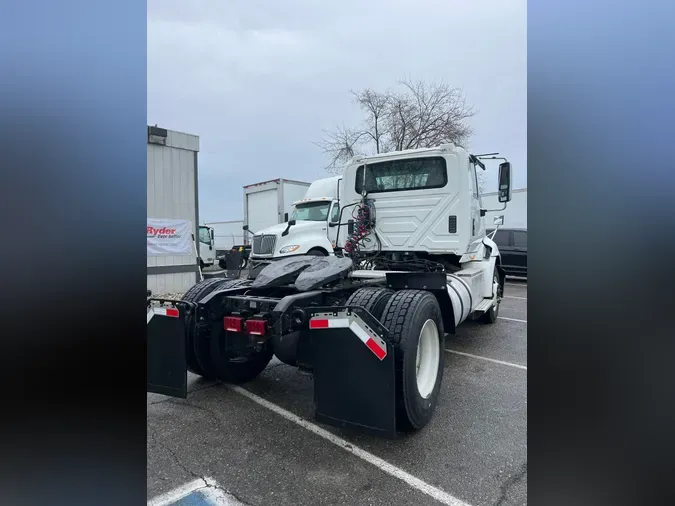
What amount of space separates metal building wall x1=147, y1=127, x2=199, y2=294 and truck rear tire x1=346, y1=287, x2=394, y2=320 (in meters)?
7.45

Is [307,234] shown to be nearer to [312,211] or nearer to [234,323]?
[312,211]

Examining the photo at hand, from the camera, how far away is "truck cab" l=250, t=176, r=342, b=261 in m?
11.2

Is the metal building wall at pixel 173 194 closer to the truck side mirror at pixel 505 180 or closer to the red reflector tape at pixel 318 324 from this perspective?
the truck side mirror at pixel 505 180

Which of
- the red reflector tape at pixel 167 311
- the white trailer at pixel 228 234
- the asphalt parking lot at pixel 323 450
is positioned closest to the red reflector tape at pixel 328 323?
the asphalt parking lot at pixel 323 450

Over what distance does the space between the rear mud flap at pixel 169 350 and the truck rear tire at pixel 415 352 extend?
5.81ft

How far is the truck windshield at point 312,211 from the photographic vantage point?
11.7m

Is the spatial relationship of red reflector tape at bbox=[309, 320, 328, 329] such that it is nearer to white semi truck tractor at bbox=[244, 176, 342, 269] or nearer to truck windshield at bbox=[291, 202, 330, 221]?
white semi truck tractor at bbox=[244, 176, 342, 269]

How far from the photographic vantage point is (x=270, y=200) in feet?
51.1

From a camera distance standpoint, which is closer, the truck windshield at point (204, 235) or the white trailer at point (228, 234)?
the truck windshield at point (204, 235)

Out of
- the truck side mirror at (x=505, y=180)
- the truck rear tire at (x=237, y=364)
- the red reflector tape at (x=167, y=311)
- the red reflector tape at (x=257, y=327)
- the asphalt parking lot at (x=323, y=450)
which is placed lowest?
the asphalt parking lot at (x=323, y=450)

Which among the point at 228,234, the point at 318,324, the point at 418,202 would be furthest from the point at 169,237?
the point at 228,234

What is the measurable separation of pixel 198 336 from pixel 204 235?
49.6ft

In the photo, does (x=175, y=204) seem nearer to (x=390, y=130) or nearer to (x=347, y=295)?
(x=347, y=295)

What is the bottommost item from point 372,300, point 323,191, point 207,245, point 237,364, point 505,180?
point 237,364
